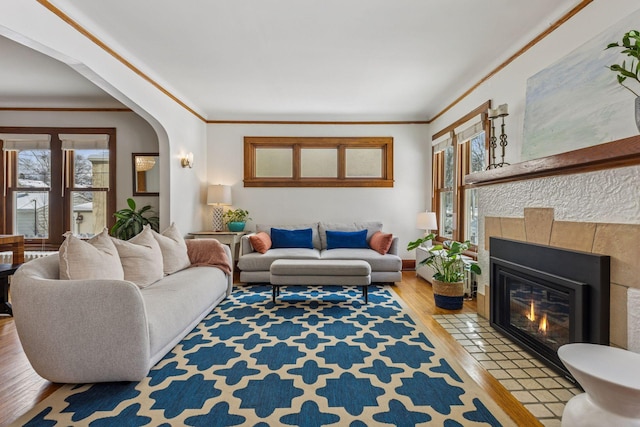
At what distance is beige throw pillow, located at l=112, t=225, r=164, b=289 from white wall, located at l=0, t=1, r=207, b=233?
1.45 meters

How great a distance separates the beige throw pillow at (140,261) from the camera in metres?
2.78

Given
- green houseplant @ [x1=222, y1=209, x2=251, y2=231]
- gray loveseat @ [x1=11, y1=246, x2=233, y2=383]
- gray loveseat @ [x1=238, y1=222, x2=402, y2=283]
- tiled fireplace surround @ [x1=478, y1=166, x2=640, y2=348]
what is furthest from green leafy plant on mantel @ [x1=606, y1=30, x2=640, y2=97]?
green houseplant @ [x1=222, y1=209, x2=251, y2=231]

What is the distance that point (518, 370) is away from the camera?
7.29ft

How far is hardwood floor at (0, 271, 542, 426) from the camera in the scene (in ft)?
5.83

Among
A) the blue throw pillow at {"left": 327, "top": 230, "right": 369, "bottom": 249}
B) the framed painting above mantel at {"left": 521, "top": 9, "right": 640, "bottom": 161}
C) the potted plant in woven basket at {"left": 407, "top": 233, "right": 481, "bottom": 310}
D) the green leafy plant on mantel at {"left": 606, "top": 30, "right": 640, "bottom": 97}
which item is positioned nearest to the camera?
the green leafy plant on mantel at {"left": 606, "top": 30, "right": 640, "bottom": 97}

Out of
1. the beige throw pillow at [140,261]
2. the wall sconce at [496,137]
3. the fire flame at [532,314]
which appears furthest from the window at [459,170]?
the beige throw pillow at [140,261]

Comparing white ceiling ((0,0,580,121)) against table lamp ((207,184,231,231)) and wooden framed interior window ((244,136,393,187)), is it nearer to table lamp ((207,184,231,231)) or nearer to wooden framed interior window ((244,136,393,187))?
wooden framed interior window ((244,136,393,187))

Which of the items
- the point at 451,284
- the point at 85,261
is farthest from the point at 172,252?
the point at 451,284

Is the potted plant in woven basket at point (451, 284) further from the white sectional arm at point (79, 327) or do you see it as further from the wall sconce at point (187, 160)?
the wall sconce at point (187, 160)

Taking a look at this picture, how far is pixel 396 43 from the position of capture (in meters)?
3.18

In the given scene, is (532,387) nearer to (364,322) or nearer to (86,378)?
(364,322)

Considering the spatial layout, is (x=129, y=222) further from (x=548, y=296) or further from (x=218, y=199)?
(x=548, y=296)

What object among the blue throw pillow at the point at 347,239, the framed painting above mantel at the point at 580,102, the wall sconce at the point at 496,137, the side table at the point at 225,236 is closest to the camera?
the framed painting above mantel at the point at 580,102

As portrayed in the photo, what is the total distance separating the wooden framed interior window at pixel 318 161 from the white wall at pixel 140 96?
92 cm
